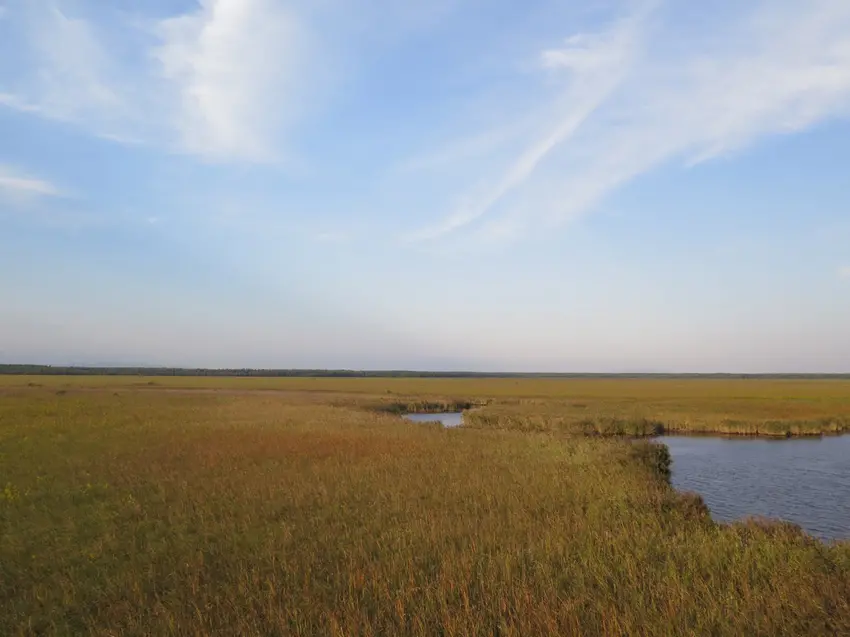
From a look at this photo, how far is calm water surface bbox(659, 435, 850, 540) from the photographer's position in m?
15.5

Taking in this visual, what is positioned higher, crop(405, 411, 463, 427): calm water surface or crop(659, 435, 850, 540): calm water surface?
crop(659, 435, 850, 540): calm water surface

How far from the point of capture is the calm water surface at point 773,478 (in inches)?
609

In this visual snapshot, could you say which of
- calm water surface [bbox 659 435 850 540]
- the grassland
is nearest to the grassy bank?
calm water surface [bbox 659 435 850 540]

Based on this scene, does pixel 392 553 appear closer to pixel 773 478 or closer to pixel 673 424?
pixel 773 478

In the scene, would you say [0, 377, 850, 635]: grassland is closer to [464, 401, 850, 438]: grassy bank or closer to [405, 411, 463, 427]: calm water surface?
[464, 401, 850, 438]: grassy bank

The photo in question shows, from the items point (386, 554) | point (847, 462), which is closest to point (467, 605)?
point (386, 554)

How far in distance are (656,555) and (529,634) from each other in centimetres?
332

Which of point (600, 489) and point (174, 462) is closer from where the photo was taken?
point (600, 489)

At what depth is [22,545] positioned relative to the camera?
9.70 meters

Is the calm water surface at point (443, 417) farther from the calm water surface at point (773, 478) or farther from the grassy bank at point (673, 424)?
the calm water surface at point (773, 478)

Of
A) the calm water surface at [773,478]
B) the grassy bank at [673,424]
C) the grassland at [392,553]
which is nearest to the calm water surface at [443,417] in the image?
the grassy bank at [673,424]

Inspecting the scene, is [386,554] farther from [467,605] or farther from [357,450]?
[357,450]

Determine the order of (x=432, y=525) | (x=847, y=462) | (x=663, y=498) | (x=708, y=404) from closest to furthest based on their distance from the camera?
(x=432, y=525) < (x=663, y=498) < (x=847, y=462) < (x=708, y=404)

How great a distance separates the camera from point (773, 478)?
20844 millimetres
